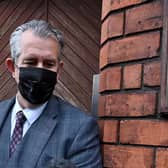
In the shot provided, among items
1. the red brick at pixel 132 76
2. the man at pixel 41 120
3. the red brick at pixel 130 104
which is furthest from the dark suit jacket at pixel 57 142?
the red brick at pixel 132 76

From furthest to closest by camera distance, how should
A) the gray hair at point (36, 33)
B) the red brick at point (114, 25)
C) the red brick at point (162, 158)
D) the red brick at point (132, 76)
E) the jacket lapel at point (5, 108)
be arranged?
the jacket lapel at point (5, 108)
the gray hair at point (36, 33)
the red brick at point (114, 25)
the red brick at point (132, 76)
the red brick at point (162, 158)

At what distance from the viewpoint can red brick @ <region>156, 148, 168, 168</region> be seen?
1.66 metres

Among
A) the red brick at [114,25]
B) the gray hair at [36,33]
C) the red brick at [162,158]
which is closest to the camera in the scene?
the red brick at [162,158]

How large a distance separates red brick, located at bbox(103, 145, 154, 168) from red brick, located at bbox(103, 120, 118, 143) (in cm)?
3

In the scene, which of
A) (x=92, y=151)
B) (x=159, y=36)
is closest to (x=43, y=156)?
(x=92, y=151)

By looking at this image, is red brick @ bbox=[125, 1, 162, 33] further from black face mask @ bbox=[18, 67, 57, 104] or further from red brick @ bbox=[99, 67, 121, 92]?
black face mask @ bbox=[18, 67, 57, 104]

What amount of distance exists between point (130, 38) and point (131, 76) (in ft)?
0.51

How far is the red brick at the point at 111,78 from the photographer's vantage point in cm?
190

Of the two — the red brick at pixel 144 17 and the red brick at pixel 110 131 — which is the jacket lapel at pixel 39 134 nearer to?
the red brick at pixel 110 131

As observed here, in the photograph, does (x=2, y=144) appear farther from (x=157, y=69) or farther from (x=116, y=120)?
(x=157, y=69)

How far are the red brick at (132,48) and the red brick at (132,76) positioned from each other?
36mm

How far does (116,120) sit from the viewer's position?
1.89m

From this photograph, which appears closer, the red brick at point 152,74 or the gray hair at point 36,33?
the red brick at point 152,74

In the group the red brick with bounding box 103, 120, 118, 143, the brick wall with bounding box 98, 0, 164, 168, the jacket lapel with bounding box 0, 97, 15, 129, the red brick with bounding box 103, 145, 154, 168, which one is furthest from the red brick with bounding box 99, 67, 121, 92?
the jacket lapel with bounding box 0, 97, 15, 129
